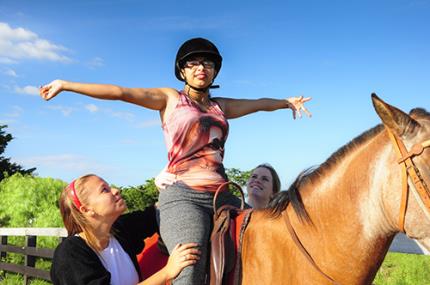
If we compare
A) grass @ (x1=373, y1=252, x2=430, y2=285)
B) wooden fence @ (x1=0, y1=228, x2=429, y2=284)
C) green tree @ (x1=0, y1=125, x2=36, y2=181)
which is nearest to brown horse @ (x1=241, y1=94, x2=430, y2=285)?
grass @ (x1=373, y1=252, x2=430, y2=285)

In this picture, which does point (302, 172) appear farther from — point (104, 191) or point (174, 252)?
point (104, 191)

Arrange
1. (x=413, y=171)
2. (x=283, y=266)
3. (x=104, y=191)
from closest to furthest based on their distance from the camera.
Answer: (x=413, y=171)
(x=283, y=266)
(x=104, y=191)

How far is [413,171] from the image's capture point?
2.27m

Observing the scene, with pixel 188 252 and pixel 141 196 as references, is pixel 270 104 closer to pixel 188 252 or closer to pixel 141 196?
pixel 188 252

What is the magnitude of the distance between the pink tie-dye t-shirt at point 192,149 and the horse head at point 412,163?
1.19 metres

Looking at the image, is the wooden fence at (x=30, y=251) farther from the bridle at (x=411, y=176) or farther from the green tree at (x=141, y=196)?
the bridle at (x=411, y=176)

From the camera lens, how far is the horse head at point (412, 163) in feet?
7.40

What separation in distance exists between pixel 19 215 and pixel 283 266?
41.5 ft

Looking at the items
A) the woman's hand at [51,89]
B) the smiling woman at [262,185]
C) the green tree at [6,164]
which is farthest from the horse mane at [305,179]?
the green tree at [6,164]

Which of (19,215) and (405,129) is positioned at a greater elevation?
(405,129)

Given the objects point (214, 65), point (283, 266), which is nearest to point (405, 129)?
point (283, 266)

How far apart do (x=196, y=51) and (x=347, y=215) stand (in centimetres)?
157

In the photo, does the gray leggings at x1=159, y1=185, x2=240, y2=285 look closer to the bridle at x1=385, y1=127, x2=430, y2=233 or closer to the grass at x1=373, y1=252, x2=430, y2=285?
the bridle at x1=385, y1=127, x2=430, y2=233

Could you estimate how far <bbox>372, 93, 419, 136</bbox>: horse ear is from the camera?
2.33 m
